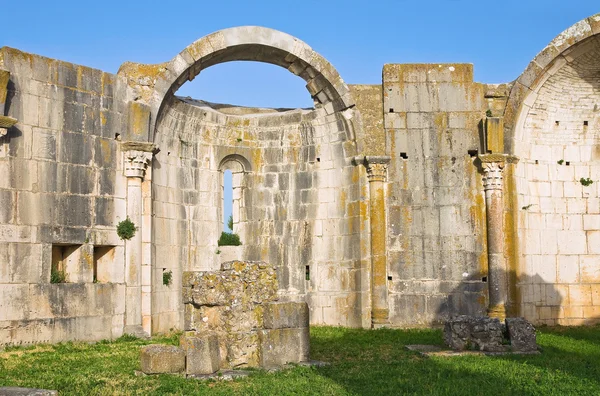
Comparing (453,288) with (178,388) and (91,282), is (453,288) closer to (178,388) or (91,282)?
(91,282)

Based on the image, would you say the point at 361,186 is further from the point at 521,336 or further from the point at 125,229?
the point at 521,336

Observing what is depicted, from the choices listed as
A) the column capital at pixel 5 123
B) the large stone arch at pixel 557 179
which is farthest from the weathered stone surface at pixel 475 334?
the column capital at pixel 5 123

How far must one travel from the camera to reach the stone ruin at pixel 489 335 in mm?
14094

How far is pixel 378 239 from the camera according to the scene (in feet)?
64.3


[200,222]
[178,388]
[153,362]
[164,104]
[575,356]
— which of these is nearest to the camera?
[178,388]

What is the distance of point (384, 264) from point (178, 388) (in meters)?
9.97

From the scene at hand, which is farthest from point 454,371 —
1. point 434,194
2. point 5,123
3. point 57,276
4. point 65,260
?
point 5,123

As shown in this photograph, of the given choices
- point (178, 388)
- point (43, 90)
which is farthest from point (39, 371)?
point (43, 90)

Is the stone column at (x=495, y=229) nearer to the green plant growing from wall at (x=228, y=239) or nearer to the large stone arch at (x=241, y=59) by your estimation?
the large stone arch at (x=241, y=59)

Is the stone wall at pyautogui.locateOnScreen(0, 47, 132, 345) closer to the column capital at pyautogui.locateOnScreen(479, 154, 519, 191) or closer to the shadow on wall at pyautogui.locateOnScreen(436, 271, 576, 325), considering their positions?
the shadow on wall at pyautogui.locateOnScreen(436, 271, 576, 325)

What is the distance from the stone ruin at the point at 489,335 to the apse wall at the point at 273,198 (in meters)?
5.29

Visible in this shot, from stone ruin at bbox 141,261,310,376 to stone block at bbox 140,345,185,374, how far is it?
9.8 inches

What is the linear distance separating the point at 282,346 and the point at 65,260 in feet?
21.6

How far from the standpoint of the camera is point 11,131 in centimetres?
1551
